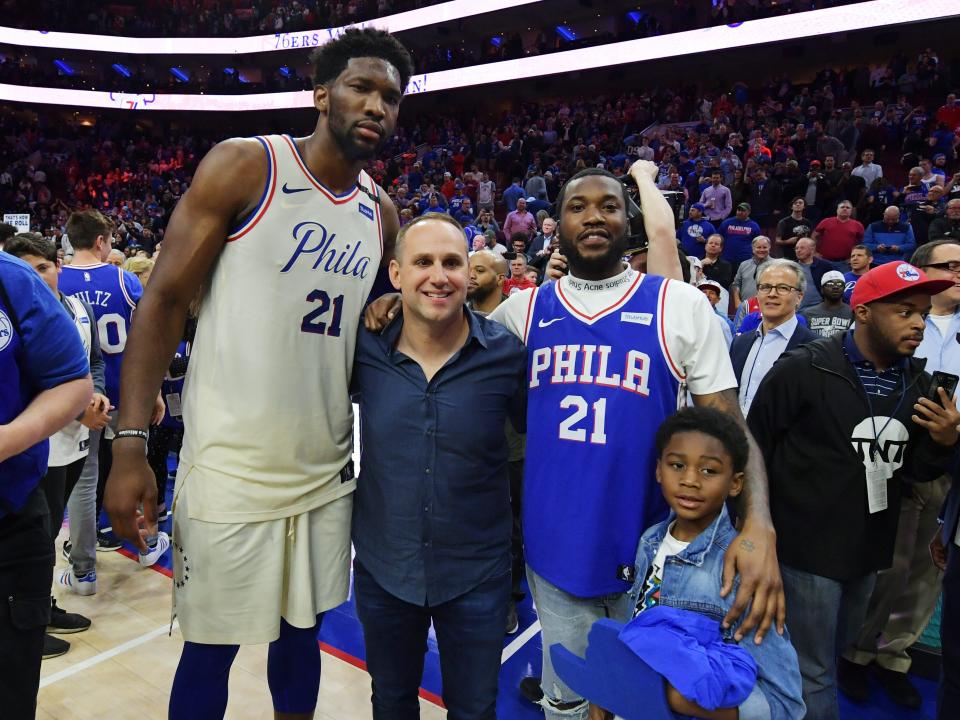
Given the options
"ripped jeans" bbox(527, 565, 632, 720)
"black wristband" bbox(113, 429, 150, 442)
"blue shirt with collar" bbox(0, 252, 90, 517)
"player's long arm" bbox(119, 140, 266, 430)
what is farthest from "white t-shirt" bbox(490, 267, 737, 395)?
"blue shirt with collar" bbox(0, 252, 90, 517)

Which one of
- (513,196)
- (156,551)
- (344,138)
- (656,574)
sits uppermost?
(513,196)

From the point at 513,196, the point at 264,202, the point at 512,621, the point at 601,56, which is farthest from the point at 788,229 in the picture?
the point at 601,56

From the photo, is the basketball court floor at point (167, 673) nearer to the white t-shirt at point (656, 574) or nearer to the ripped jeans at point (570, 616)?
the ripped jeans at point (570, 616)

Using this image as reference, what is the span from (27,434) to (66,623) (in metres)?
2.31

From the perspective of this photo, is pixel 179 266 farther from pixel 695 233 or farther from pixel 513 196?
pixel 513 196

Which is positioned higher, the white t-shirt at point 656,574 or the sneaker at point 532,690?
the white t-shirt at point 656,574

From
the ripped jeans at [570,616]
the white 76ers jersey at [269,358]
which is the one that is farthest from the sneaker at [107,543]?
the ripped jeans at [570,616]

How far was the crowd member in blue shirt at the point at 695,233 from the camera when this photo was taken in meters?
9.07

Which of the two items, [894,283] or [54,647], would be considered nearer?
[894,283]

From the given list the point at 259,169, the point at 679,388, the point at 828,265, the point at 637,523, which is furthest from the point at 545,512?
the point at 828,265

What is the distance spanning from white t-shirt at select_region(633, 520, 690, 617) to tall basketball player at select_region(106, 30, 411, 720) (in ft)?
2.79

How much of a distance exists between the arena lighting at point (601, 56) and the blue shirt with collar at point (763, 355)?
13.5m

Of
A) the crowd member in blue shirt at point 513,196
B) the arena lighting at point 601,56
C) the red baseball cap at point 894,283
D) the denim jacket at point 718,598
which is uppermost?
the arena lighting at point 601,56

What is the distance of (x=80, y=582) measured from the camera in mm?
3686
